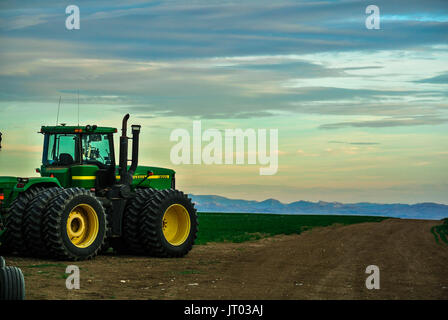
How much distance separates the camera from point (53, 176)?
20.3 metres

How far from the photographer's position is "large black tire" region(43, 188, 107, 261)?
18078 millimetres

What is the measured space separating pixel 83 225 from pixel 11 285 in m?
8.47

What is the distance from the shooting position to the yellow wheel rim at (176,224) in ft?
70.2

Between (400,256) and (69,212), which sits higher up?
(69,212)

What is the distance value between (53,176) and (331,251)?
350 inches

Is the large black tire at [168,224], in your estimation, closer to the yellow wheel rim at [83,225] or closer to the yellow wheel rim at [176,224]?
the yellow wheel rim at [176,224]

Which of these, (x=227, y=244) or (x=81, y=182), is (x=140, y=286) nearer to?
(x=81, y=182)

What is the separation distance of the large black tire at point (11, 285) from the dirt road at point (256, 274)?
1564mm

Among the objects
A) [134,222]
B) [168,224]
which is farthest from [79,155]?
[168,224]

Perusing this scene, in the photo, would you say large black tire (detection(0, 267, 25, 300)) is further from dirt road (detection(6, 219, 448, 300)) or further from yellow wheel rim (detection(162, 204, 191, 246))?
yellow wheel rim (detection(162, 204, 191, 246))

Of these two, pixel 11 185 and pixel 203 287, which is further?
pixel 11 185
